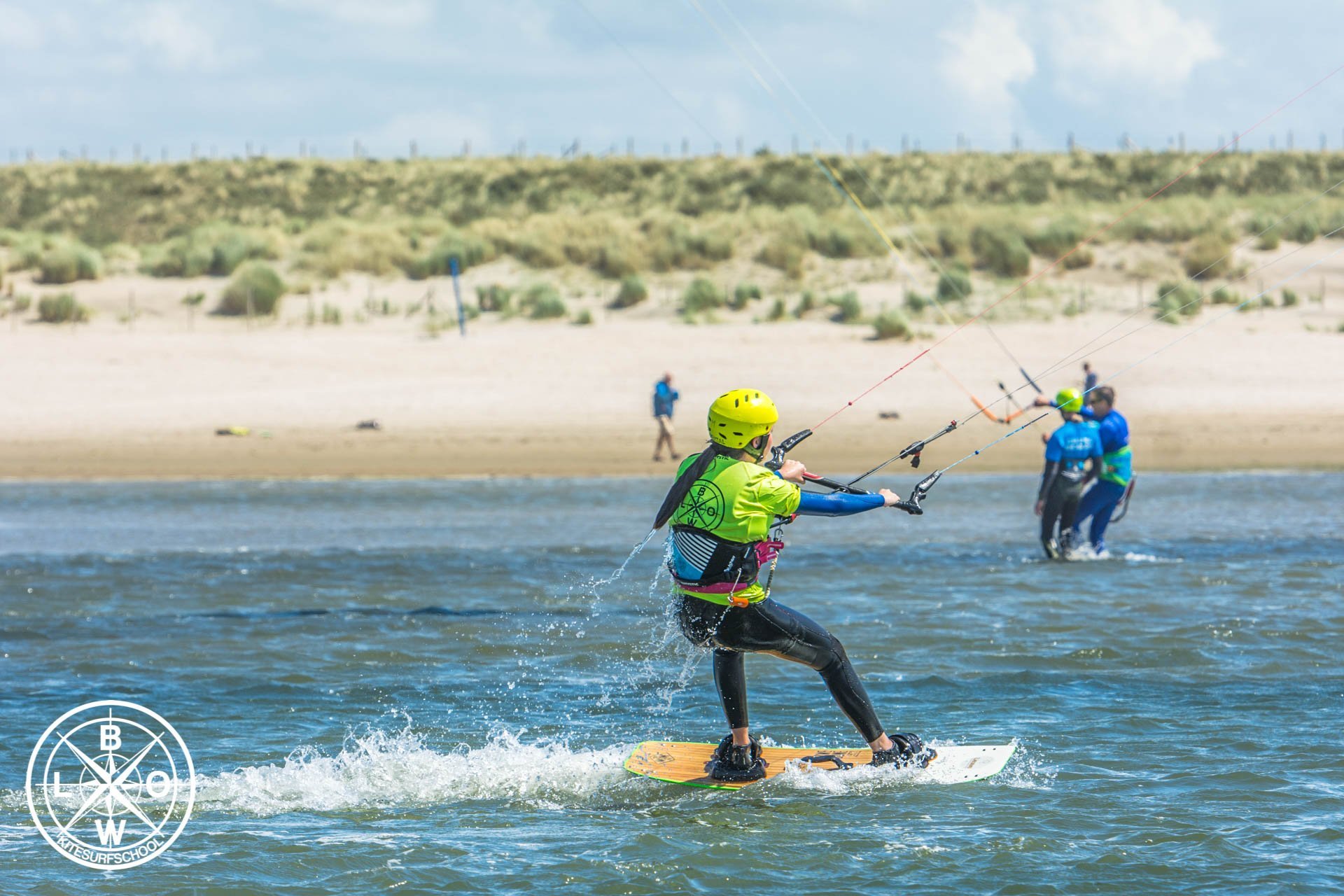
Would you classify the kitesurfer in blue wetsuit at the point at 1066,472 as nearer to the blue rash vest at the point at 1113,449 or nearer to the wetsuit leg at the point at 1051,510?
the wetsuit leg at the point at 1051,510

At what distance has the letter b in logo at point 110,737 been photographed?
291 inches

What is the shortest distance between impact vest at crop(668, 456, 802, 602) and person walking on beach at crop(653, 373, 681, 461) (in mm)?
13869

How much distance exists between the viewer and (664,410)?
20.4 meters

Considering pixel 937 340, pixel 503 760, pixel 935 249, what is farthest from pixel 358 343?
pixel 503 760

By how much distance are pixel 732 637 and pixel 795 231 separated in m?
29.1

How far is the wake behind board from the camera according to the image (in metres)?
6.71

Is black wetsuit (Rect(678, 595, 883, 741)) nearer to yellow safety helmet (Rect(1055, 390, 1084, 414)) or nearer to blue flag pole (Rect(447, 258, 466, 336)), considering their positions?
yellow safety helmet (Rect(1055, 390, 1084, 414))

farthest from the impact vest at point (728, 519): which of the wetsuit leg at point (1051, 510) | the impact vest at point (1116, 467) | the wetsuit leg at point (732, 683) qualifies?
the impact vest at point (1116, 467)

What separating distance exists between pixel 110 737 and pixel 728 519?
3.42m

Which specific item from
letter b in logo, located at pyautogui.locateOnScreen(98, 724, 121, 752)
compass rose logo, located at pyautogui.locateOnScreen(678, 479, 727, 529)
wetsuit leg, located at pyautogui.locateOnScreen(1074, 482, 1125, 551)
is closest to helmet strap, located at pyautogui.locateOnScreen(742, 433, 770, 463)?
compass rose logo, located at pyautogui.locateOnScreen(678, 479, 727, 529)

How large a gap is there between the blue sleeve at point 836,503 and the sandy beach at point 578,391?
45.3 ft

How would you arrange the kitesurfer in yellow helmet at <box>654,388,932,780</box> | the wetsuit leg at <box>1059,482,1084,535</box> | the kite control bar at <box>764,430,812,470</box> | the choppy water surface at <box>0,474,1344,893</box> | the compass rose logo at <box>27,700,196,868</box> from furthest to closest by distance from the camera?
the wetsuit leg at <box>1059,482,1084,535</box> < the kite control bar at <box>764,430,812,470</box> < the kitesurfer in yellow helmet at <box>654,388,932,780</box> < the compass rose logo at <box>27,700,196,868</box> < the choppy water surface at <box>0,474,1344,893</box>

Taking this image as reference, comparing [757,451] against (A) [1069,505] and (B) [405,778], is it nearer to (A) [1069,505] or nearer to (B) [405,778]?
(B) [405,778]

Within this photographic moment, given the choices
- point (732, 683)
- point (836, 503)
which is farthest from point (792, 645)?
point (836, 503)
